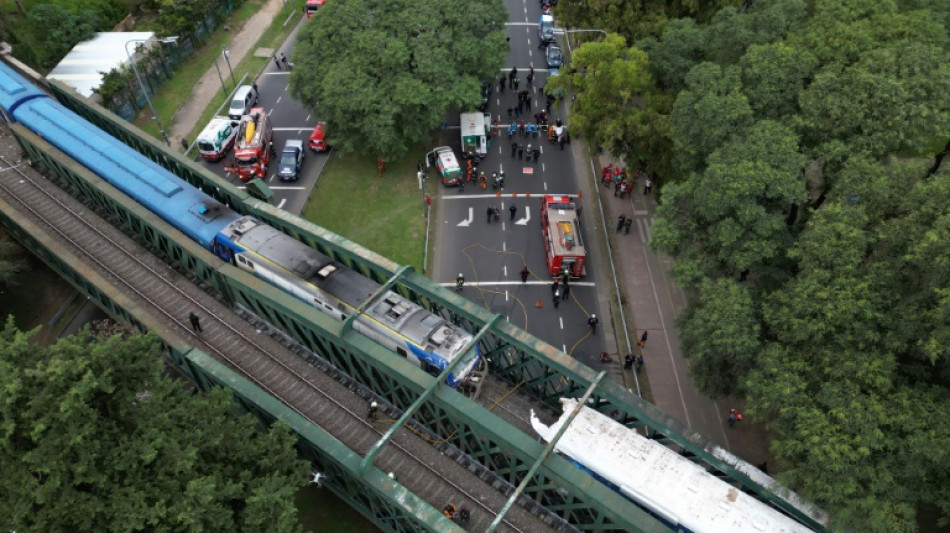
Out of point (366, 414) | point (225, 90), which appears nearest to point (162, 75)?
point (225, 90)

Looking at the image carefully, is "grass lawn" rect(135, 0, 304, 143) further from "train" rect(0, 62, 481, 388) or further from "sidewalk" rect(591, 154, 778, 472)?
"sidewalk" rect(591, 154, 778, 472)

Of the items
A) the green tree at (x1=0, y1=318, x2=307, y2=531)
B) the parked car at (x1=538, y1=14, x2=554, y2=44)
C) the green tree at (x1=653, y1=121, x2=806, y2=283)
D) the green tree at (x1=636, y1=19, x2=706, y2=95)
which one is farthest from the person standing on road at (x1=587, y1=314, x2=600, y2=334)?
the parked car at (x1=538, y1=14, x2=554, y2=44)

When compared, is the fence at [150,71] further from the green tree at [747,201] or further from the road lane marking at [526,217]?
the green tree at [747,201]

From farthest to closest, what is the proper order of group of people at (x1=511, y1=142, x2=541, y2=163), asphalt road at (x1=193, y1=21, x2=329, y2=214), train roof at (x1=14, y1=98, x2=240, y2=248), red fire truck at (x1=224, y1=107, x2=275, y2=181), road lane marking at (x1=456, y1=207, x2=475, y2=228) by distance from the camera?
group of people at (x1=511, y1=142, x2=541, y2=163) < red fire truck at (x1=224, y1=107, x2=275, y2=181) < asphalt road at (x1=193, y1=21, x2=329, y2=214) < road lane marking at (x1=456, y1=207, x2=475, y2=228) < train roof at (x1=14, y1=98, x2=240, y2=248)

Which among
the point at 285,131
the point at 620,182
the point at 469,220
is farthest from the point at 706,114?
the point at 285,131

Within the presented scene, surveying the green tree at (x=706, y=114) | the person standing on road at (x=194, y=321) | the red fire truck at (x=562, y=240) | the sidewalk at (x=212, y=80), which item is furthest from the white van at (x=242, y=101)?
the green tree at (x=706, y=114)

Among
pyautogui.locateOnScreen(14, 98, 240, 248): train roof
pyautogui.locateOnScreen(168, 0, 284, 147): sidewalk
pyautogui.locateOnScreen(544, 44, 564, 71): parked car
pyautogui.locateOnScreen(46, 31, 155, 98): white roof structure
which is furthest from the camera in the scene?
pyautogui.locateOnScreen(544, 44, 564, 71): parked car
